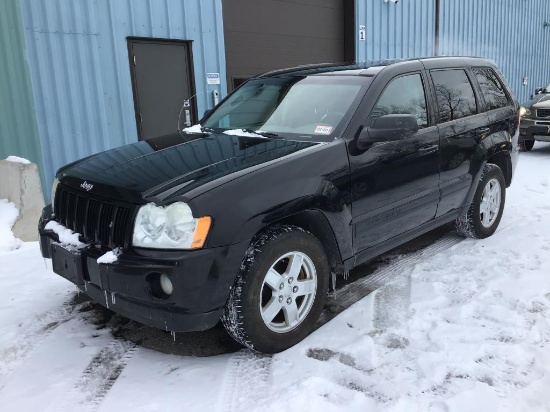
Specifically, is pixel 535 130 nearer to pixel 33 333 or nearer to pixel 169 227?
pixel 169 227

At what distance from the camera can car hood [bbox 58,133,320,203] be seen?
2.57 m

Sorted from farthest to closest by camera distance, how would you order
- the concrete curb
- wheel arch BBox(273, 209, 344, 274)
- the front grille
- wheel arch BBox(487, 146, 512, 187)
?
the concrete curb
wheel arch BBox(487, 146, 512, 187)
wheel arch BBox(273, 209, 344, 274)
the front grille

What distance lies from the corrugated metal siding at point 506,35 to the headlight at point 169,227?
39.6 ft

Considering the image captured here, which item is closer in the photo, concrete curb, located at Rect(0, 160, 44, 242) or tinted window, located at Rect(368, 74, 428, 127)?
tinted window, located at Rect(368, 74, 428, 127)

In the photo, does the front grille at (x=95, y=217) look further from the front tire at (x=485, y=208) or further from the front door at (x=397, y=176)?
the front tire at (x=485, y=208)

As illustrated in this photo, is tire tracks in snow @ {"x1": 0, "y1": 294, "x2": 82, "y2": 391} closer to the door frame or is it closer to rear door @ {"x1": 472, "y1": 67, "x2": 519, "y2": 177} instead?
the door frame

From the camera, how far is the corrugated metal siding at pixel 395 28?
34.2 ft

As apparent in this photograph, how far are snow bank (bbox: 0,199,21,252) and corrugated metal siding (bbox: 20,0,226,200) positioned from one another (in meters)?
1.09

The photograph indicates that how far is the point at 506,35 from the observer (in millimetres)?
15492

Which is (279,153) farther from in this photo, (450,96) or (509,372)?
(450,96)

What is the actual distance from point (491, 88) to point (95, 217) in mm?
3934

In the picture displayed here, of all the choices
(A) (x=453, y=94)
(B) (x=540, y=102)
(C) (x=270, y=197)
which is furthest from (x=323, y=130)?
(B) (x=540, y=102)

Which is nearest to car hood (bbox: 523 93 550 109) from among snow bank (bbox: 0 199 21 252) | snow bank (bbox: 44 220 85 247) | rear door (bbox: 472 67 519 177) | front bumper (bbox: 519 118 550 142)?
front bumper (bbox: 519 118 550 142)

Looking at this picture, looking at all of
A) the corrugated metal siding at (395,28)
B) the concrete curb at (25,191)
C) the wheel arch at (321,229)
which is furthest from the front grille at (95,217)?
the corrugated metal siding at (395,28)
